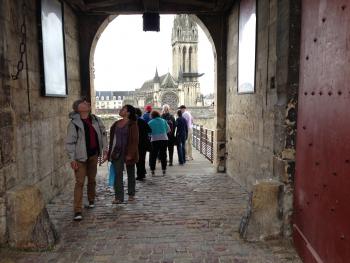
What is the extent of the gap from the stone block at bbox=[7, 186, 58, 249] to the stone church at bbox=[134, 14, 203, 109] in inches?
2788

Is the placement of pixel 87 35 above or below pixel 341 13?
above

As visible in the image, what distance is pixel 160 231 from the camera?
4664 millimetres

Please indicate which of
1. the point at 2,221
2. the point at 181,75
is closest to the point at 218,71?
the point at 2,221

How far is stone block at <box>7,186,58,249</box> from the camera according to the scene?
4.01m

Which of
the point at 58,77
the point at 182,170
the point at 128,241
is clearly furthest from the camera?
the point at 182,170

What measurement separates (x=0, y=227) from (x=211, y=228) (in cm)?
258

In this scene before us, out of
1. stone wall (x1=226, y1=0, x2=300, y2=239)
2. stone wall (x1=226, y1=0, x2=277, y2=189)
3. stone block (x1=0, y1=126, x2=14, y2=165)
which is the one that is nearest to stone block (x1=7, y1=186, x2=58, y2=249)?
stone block (x1=0, y1=126, x2=14, y2=165)

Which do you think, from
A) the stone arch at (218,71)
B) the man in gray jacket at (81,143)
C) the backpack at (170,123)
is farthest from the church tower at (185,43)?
the man in gray jacket at (81,143)

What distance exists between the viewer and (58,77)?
649cm

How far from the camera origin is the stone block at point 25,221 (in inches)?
158

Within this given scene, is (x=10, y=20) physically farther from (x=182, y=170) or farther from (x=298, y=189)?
(x=182, y=170)

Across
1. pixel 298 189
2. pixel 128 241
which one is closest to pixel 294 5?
pixel 298 189

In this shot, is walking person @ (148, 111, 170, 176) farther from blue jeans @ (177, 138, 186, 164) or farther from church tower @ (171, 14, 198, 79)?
church tower @ (171, 14, 198, 79)

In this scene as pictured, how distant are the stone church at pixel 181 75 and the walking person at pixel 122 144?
6882 centimetres
